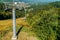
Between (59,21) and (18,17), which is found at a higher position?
(59,21)

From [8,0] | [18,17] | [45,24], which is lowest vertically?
[18,17]

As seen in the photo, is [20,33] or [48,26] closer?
[48,26]

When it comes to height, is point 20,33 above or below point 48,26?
below

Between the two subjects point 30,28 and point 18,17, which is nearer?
point 30,28

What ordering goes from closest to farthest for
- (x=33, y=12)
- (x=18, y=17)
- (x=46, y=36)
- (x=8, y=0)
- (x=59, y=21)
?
(x=46, y=36)
(x=59, y=21)
(x=8, y=0)
(x=33, y=12)
(x=18, y=17)

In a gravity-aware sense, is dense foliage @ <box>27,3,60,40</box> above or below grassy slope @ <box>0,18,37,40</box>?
above

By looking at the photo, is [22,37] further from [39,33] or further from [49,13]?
[49,13]

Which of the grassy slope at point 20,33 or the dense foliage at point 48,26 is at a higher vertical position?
the dense foliage at point 48,26

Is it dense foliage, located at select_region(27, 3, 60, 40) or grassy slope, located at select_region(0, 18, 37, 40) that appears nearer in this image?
dense foliage, located at select_region(27, 3, 60, 40)

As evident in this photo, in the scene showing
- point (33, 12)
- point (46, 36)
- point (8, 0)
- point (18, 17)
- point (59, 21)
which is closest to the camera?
point (46, 36)

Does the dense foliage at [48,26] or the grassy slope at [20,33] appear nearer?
the dense foliage at [48,26]

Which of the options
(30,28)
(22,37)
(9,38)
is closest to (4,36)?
(9,38)
